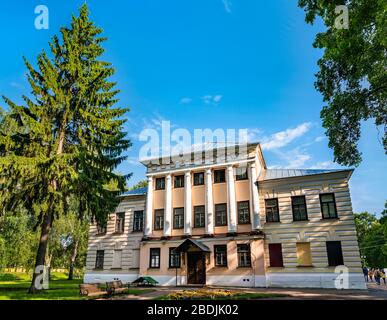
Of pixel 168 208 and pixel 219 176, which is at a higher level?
pixel 219 176

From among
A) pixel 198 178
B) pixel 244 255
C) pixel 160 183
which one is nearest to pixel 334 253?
pixel 244 255

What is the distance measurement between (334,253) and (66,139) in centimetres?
1932

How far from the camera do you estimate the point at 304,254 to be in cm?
1956

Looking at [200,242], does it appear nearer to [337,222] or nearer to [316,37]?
[337,222]

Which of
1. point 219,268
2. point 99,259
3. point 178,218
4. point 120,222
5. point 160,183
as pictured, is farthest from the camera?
point 120,222

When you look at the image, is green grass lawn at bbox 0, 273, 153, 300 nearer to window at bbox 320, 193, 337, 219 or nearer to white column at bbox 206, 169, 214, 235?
white column at bbox 206, 169, 214, 235

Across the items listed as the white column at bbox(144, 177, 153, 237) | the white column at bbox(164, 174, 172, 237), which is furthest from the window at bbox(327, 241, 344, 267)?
the white column at bbox(144, 177, 153, 237)

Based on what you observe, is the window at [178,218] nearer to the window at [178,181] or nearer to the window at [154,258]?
the window at [178,181]

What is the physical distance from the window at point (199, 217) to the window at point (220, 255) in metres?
2.19

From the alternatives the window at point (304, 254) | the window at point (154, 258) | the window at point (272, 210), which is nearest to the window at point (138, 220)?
the window at point (154, 258)

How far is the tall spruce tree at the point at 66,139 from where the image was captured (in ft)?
50.4

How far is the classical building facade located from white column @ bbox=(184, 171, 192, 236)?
80 mm

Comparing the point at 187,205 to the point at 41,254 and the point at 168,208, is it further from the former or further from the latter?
the point at 41,254

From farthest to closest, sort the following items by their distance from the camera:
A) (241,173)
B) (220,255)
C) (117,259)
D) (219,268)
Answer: (117,259) → (241,173) → (220,255) → (219,268)
